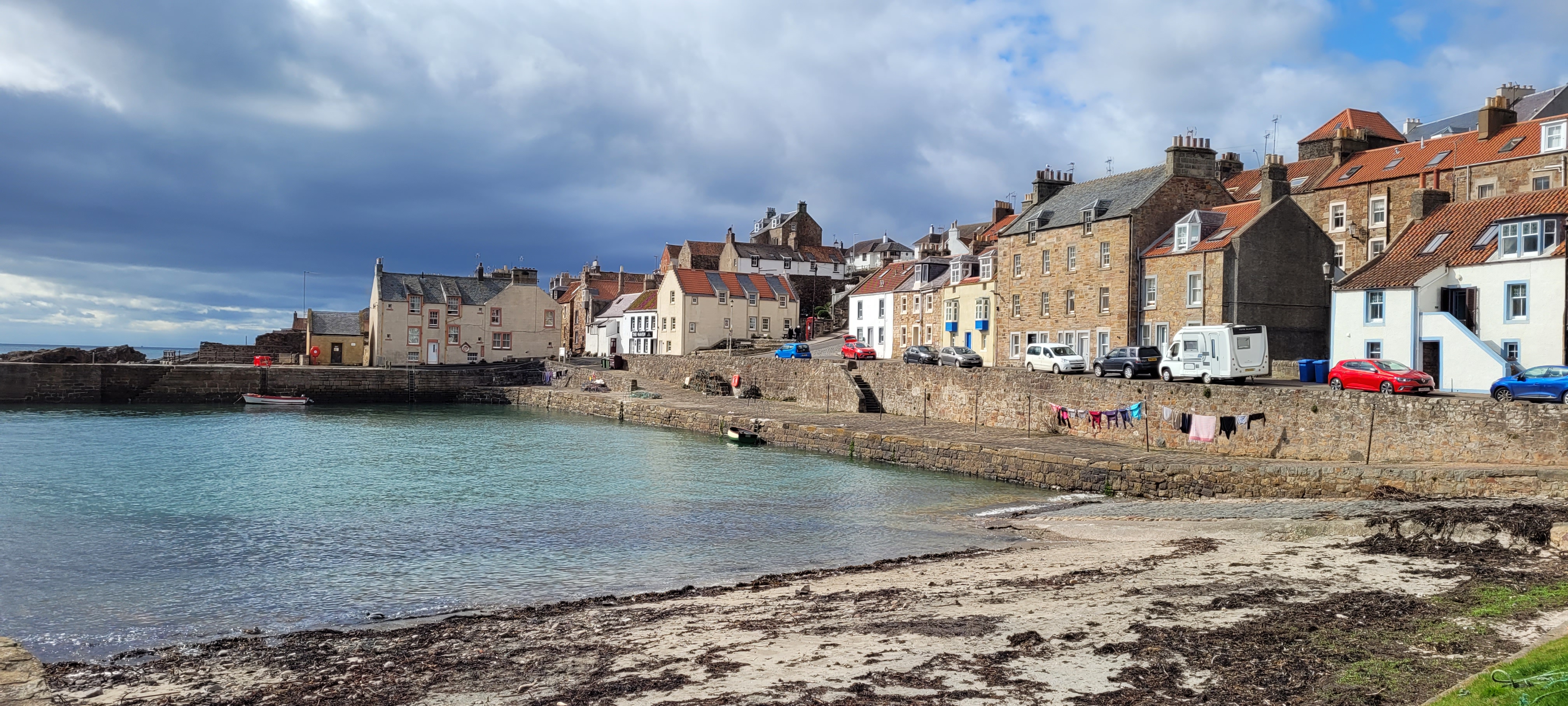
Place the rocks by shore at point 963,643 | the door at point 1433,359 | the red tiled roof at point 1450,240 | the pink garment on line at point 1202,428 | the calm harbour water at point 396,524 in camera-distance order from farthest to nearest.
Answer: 1. the red tiled roof at point 1450,240
2. the door at point 1433,359
3. the pink garment on line at point 1202,428
4. the calm harbour water at point 396,524
5. the rocks by shore at point 963,643

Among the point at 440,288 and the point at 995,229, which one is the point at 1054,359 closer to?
the point at 995,229

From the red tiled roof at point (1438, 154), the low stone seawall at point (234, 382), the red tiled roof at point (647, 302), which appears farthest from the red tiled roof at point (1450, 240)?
the low stone seawall at point (234, 382)

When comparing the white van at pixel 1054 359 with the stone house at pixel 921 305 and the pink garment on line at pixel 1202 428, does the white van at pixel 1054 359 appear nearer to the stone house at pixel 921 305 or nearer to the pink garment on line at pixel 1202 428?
the pink garment on line at pixel 1202 428

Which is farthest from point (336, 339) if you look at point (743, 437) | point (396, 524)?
point (396, 524)

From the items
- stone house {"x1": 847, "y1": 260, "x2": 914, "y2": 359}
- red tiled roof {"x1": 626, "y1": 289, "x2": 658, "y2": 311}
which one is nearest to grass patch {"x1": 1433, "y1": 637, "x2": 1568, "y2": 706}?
stone house {"x1": 847, "y1": 260, "x2": 914, "y2": 359}

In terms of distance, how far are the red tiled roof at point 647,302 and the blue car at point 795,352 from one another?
2419 cm

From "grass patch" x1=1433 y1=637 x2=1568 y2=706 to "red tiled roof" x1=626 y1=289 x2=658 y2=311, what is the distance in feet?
248

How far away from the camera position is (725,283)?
3086 inches

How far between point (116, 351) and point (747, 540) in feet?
248

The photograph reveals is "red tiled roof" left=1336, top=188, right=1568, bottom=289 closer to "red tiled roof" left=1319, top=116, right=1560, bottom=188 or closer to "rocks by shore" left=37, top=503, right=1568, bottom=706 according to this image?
"red tiled roof" left=1319, top=116, right=1560, bottom=188

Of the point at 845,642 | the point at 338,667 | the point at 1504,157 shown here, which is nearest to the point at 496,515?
the point at 338,667

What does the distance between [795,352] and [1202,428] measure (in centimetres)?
3254

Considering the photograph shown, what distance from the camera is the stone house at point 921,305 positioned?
58438 mm

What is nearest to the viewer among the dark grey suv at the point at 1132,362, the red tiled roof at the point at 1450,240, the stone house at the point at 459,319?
the red tiled roof at the point at 1450,240
